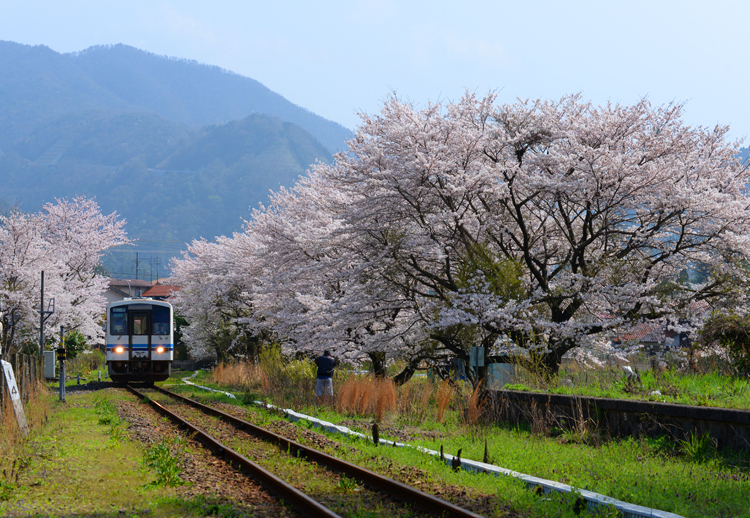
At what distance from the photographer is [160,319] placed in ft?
84.9

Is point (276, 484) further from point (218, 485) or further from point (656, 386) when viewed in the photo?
point (656, 386)

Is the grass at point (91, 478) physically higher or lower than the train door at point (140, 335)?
Answer: lower

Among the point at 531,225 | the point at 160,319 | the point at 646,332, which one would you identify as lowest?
the point at 646,332

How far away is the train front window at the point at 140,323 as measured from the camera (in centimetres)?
2541

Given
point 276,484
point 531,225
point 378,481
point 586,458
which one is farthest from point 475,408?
point 531,225

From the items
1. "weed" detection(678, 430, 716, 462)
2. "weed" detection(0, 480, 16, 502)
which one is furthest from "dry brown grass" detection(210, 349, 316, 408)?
"weed" detection(678, 430, 716, 462)

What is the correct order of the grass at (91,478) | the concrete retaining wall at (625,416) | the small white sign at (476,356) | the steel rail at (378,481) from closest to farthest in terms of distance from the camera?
the steel rail at (378,481)
the grass at (91,478)
the concrete retaining wall at (625,416)
the small white sign at (476,356)

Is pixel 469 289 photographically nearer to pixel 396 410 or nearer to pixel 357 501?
pixel 396 410

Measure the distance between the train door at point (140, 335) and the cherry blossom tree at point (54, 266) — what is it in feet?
16.1

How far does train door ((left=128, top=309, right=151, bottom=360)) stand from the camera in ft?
83.3

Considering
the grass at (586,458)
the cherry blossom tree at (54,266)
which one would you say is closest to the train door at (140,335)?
the cherry blossom tree at (54,266)

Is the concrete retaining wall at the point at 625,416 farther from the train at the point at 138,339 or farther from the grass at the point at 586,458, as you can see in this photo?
the train at the point at 138,339

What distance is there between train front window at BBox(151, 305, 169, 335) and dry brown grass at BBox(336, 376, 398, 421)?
12.6m

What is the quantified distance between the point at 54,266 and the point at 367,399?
25875 millimetres
